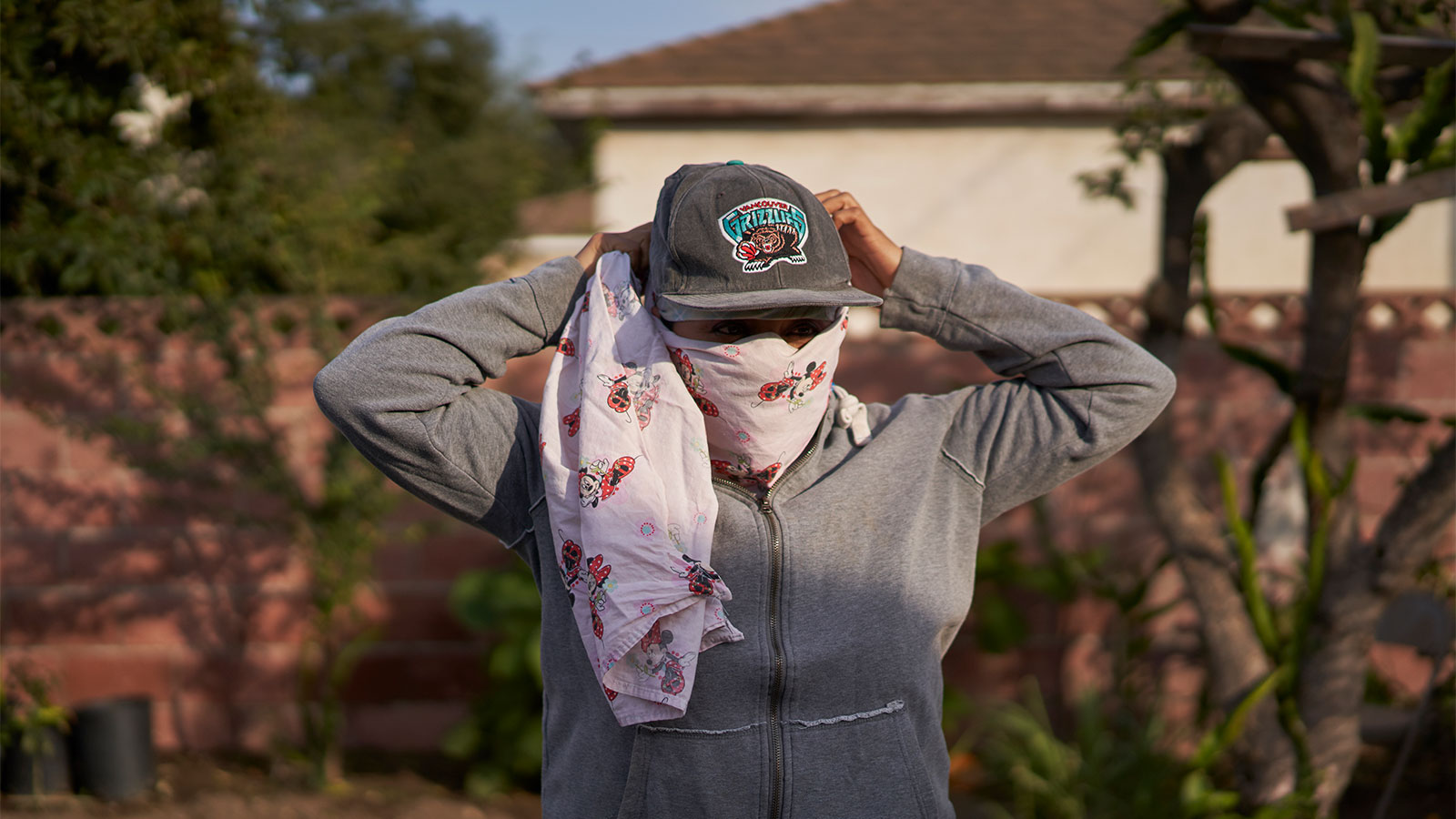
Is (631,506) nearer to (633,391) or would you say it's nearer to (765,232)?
(633,391)

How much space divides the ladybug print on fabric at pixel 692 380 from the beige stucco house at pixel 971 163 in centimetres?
608

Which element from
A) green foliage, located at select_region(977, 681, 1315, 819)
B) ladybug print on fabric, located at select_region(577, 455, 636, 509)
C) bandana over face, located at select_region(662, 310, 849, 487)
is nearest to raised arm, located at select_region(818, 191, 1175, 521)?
bandana over face, located at select_region(662, 310, 849, 487)

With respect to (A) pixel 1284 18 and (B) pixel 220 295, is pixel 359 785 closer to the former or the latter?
(B) pixel 220 295

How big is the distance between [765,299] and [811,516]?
0.39 meters

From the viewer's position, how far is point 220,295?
4727 mm

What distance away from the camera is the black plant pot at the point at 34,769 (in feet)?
14.5

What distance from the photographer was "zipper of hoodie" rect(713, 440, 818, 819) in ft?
5.90

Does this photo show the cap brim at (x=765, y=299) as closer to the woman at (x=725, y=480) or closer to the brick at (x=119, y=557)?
the woman at (x=725, y=480)

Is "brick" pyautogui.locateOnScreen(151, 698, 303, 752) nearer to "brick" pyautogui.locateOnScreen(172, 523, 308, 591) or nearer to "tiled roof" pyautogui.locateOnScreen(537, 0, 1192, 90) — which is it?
"brick" pyautogui.locateOnScreen(172, 523, 308, 591)

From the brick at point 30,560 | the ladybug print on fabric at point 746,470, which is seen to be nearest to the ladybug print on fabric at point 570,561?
the ladybug print on fabric at point 746,470

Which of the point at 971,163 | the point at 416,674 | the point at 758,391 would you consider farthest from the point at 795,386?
the point at 971,163

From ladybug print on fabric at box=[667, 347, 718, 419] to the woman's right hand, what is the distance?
19cm

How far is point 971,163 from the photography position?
7953mm

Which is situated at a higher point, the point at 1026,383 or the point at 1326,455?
the point at 1026,383
